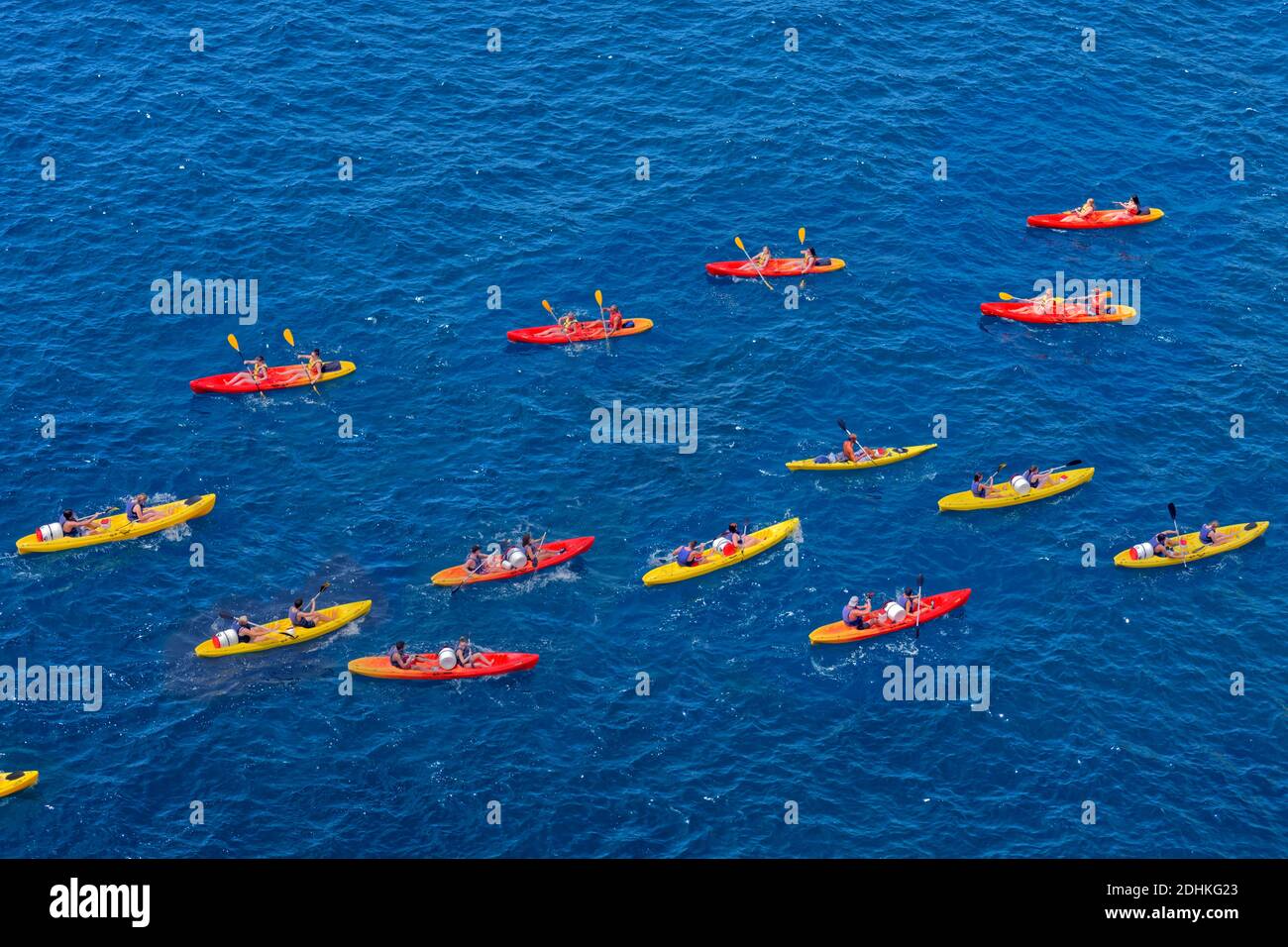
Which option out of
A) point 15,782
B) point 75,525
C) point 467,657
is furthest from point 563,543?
point 15,782

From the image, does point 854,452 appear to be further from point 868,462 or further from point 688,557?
point 688,557

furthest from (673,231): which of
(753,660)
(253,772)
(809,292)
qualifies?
(253,772)

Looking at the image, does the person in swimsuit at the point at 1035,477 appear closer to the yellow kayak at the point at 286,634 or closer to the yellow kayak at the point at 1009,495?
the yellow kayak at the point at 1009,495

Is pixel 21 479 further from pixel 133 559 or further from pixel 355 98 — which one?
pixel 355 98

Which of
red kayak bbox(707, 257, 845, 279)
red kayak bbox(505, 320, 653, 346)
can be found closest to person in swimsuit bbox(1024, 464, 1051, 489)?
red kayak bbox(707, 257, 845, 279)

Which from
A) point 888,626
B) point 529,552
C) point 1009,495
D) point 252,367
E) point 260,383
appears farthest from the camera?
point 252,367

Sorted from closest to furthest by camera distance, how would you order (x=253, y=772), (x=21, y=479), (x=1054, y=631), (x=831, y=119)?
(x=253, y=772) → (x=1054, y=631) → (x=21, y=479) → (x=831, y=119)

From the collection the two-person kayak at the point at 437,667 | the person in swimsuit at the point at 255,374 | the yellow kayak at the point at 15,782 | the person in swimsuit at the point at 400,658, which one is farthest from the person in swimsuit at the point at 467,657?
the person in swimsuit at the point at 255,374
